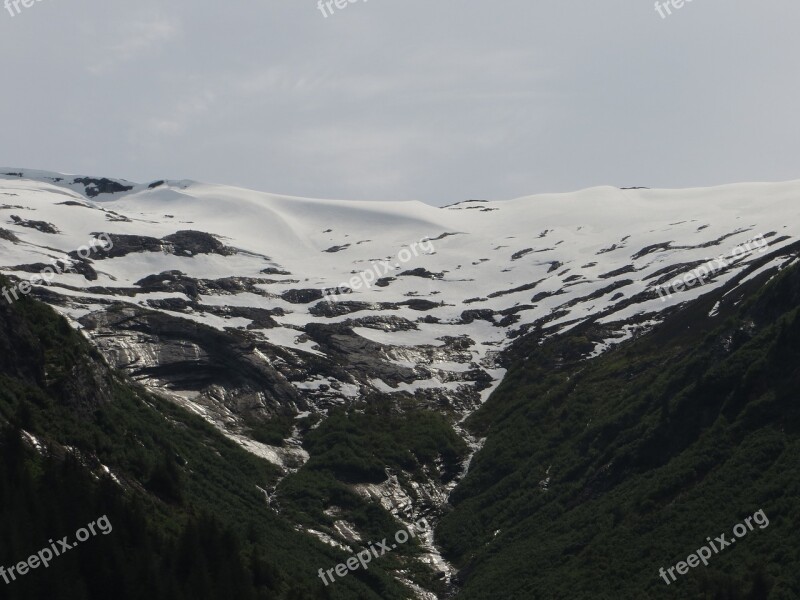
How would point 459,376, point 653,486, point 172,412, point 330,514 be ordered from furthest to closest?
point 459,376
point 172,412
point 330,514
point 653,486

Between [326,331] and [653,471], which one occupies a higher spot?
[326,331]

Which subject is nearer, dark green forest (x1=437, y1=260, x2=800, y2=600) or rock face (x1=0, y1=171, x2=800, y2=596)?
dark green forest (x1=437, y1=260, x2=800, y2=600)

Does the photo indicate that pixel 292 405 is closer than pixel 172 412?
No

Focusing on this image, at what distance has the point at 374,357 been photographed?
550 ft

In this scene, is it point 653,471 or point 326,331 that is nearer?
point 653,471

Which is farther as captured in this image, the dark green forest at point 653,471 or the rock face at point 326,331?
the rock face at point 326,331

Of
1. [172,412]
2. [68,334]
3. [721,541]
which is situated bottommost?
[721,541]

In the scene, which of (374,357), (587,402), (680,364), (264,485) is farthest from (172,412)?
(680,364)

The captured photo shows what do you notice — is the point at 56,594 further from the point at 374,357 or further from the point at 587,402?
the point at 374,357

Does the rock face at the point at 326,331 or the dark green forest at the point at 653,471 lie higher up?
the rock face at the point at 326,331

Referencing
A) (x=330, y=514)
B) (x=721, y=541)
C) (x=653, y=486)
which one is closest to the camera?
(x=721, y=541)

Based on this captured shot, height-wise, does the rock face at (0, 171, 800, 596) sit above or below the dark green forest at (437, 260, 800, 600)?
above

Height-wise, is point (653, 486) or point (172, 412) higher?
point (172, 412)

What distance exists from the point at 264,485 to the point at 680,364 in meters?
50.8
